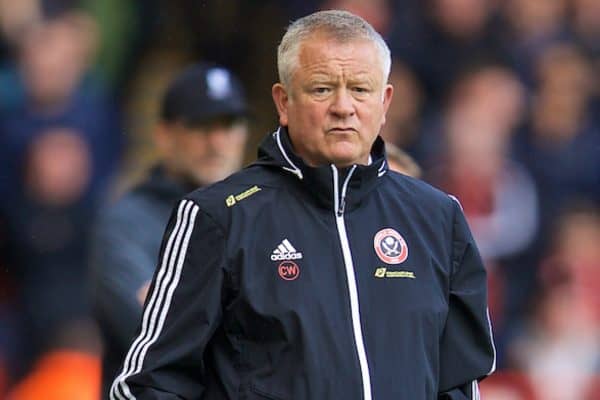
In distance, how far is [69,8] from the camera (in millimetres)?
6953

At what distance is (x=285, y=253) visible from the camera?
11.1 ft

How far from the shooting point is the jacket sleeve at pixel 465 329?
11.7 feet

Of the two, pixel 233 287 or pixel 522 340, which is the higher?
pixel 233 287

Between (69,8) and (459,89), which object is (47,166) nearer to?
(69,8)

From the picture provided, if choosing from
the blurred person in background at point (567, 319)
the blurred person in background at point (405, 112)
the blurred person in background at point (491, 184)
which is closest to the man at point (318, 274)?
the blurred person in background at point (405, 112)

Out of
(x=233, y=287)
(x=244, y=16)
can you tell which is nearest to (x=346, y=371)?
(x=233, y=287)

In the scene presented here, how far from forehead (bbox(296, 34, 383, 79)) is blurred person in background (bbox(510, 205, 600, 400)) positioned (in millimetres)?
4269

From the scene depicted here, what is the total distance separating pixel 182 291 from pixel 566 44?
16.0 ft

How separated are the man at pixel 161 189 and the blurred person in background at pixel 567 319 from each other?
268cm

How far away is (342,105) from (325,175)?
0.16 meters

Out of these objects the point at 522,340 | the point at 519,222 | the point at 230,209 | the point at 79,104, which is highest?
the point at 230,209

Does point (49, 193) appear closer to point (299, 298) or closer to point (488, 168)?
point (488, 168)

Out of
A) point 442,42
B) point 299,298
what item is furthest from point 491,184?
point 299,298

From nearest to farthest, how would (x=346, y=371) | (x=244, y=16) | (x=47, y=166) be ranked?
(x=346, y=371) → (x=47, y=166) → (x=244, y=16)
